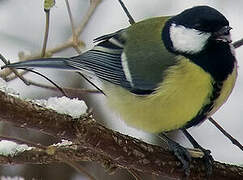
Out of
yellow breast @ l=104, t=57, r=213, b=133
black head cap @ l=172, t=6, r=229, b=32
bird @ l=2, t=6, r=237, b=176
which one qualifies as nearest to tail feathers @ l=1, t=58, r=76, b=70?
bird @ l=2, t=6, r=237, b=176

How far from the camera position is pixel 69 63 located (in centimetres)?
138

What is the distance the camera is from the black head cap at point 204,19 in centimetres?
124

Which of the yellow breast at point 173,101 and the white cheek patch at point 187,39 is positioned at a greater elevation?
Answer: the white cheek patch at point 187,39

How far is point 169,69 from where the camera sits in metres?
1.31

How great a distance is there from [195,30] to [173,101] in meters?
0.17

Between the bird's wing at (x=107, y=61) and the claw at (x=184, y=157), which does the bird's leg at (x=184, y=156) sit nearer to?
the claw at (x=184, y=157)

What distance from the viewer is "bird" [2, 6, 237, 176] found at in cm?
127

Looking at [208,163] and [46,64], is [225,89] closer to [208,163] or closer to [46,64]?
[208,163]

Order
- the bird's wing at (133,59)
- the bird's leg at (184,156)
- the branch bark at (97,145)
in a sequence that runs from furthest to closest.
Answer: the bird's wing at (133,59) → the bird's leg at (184,156) → the branch bark at (97,145)

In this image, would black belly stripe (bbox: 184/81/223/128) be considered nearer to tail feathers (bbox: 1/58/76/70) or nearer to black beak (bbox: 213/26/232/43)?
black beak (bbox: 213/26/232/43)

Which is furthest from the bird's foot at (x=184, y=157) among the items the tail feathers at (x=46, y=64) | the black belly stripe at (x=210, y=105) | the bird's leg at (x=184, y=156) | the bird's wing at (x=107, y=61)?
the tail feathers at (x=46, y=64)

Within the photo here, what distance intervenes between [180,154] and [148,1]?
5.17 ft

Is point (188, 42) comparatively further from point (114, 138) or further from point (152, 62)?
point (114, 138)

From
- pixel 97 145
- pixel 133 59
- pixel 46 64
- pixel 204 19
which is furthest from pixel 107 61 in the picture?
pixel 97 145
